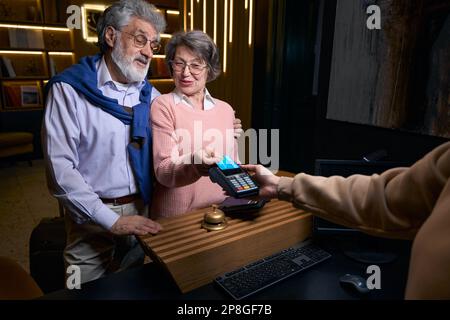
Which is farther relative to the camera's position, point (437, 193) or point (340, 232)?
point (340, 232)

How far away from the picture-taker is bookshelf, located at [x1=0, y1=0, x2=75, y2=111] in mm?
4832

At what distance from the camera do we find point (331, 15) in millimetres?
1810

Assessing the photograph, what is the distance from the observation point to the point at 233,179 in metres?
1.09

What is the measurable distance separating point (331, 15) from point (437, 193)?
1.43 meters

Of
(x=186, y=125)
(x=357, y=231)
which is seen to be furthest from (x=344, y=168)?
(x=186, y=125)

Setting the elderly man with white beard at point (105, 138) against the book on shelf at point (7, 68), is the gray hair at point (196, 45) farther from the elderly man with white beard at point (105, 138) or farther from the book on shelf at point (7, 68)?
the book on shelf at point (7, 68)

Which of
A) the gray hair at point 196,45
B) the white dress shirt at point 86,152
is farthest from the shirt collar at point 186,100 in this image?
the white dress shirt at point 86,152

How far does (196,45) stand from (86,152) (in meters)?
0.63

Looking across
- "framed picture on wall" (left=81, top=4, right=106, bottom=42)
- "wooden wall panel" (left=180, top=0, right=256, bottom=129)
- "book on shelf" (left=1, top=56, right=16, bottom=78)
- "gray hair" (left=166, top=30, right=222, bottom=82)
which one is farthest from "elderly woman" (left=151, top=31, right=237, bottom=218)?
"book on shelf" (left=1, top=56, right=16, bottom=78)

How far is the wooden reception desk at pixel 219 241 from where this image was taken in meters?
0.98

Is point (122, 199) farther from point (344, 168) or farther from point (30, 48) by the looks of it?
point (30, 48)

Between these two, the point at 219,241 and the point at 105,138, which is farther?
the point at 105,138
